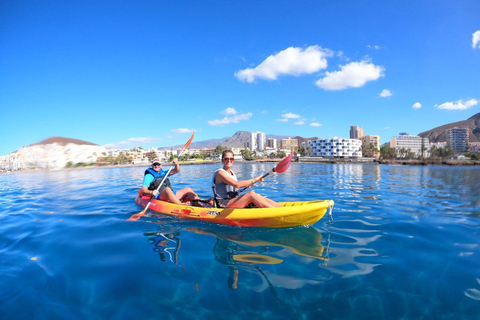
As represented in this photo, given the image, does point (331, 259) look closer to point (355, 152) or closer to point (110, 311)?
point (110, 311)

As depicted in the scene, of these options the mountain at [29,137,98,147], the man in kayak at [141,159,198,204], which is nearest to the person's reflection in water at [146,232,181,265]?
the man in kayak at [141,159,198,204]

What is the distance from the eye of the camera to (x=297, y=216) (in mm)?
5598

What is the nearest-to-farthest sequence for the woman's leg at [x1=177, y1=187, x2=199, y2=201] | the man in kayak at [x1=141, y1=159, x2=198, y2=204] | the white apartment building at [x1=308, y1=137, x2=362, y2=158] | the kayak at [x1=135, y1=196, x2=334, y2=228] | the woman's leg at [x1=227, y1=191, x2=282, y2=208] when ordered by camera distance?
the kayak at [x1=135, y1=196, x2=334, y2=228] < the woman's leg at [x1=227, y1=191, x2=282, y2=208] < the man in kayak at [x1=141, y1=159, x2=198, y2=204] < the woman's leg at [x1=177, y1=187, x2=199, y2=201] < the white apartment building at [x1=308, y1=137, x2=362, y2=158]

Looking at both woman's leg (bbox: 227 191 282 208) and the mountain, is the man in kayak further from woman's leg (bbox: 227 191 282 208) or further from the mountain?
the mountain

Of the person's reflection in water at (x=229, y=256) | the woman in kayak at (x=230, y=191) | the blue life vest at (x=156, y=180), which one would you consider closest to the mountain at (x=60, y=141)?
the blue life vest at (x=156, y=180)

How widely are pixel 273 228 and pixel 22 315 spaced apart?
15.5ft

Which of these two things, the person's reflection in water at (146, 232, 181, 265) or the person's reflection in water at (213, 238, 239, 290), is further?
the person's reflection in water at (146, 232, 181, 265)

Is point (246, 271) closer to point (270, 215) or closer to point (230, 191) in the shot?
point (270, 215)

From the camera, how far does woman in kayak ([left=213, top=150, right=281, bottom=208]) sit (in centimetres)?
604

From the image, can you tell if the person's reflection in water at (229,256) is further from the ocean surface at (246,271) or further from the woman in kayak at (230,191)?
the woman in kayak at (230,191)

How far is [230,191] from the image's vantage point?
21.5ft

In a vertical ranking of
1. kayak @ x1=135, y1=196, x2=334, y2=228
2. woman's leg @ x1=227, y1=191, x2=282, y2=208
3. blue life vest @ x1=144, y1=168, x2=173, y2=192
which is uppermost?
blue life vest @ x1=144, y1=168, x2=173, y2=192

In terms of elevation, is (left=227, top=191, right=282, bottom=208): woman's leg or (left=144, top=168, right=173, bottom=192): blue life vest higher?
(left=144, top=168, right=173, bottom=192): blue life vest

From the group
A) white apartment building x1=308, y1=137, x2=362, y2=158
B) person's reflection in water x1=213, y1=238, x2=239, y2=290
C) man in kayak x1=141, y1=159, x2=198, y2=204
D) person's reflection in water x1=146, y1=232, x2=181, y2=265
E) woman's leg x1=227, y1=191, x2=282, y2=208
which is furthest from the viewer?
white apartment building x1=308, y1=137, x2=362, y2=158
